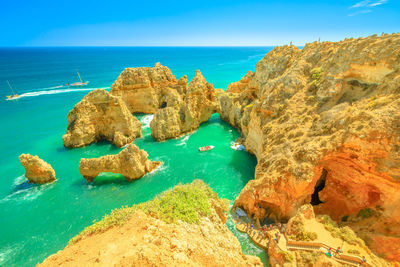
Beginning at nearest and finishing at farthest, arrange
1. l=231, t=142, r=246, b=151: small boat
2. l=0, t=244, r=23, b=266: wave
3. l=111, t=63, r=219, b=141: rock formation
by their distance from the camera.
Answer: l=0, t=244, r=23, b=266: wave, l=231, t=142, r=246, b=151: small boat, l=111, t=63, r=219, b=141: rock formation

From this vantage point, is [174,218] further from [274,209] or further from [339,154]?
[339,154]

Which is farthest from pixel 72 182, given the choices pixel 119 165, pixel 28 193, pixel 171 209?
pixel 171 209

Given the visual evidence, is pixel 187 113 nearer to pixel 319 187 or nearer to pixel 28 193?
pixel 319 187

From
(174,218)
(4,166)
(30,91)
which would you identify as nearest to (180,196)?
(174,218)

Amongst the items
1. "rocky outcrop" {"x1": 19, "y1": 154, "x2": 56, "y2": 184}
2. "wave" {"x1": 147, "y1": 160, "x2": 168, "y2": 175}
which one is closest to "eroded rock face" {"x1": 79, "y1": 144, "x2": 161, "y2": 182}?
"wave" {"x1": 147, "y1": 160, "x2": 168, "y2": 175}

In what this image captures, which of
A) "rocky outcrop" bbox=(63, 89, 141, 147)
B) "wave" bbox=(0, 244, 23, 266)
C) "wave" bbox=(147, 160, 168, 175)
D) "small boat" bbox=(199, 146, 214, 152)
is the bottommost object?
"wave" bbox=(0, 244, 23, 266)

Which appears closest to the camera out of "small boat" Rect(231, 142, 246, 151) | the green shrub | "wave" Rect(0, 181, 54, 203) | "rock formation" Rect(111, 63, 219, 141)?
the green shrub

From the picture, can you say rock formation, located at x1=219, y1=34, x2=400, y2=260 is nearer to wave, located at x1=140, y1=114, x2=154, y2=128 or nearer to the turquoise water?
the turquoise water

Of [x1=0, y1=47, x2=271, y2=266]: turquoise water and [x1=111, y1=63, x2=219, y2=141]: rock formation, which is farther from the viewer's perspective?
[x1=111, y1=63, x2=219, y2=141]: rock formation
